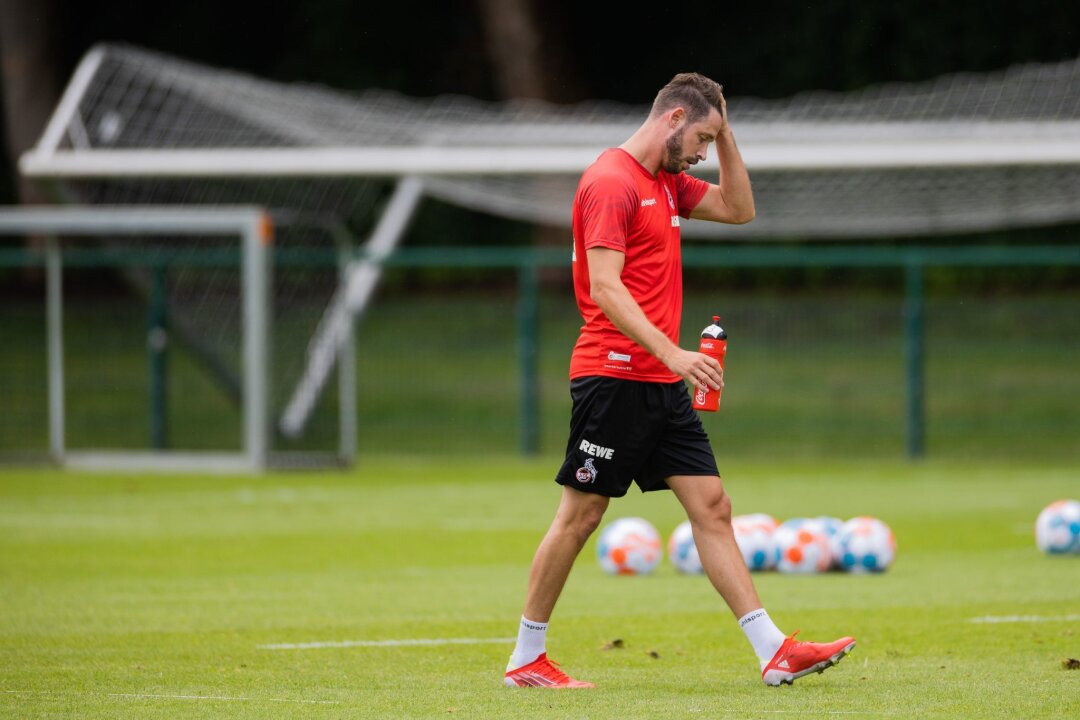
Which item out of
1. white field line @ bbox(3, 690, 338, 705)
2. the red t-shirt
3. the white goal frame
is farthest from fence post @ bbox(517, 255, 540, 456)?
white field line @ bbox(3, 690, 338, 705)

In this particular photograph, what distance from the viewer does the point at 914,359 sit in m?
22.5

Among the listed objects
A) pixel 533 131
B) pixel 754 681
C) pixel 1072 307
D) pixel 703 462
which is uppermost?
pixel 533 131

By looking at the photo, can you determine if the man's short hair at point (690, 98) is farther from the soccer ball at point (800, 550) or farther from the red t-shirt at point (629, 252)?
the soccer ball at point (800, 550)

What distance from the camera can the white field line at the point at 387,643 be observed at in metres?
8.62

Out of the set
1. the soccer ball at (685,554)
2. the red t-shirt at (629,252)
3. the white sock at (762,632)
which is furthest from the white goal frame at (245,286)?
the white sock at (762,632)

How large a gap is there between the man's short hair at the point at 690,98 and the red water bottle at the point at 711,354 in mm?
841

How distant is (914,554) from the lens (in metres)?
12.6

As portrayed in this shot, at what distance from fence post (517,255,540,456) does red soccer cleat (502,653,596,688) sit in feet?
50.4

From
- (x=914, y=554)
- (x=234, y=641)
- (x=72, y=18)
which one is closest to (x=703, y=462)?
(x=234, y=641)

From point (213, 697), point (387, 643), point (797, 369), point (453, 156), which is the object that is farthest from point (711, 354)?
point (797, 369)

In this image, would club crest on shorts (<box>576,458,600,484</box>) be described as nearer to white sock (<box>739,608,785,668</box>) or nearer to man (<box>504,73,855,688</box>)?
man (<box>504,73,855,688</box>)

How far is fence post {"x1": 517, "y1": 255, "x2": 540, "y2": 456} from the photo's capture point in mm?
22859

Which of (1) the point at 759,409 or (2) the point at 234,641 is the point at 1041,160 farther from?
(2) the point at 234,641

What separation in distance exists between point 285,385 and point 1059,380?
9.82m
